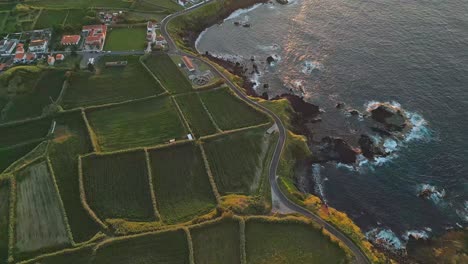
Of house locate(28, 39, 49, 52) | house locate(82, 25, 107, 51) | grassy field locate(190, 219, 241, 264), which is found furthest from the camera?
house locate(82, 25, 107, 51)

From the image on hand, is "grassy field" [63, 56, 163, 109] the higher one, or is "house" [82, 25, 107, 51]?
"house" [82, 25, 107, 51]

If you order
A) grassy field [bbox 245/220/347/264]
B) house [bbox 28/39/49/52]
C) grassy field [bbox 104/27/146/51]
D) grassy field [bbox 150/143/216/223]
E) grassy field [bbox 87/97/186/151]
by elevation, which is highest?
house [bbox 28/39/49/52]

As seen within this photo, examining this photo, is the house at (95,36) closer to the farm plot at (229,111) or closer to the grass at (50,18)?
the grass at (50,18)

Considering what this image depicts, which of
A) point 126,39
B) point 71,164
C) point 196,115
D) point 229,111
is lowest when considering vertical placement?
point 71,164

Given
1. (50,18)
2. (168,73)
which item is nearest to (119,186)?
(168,73)

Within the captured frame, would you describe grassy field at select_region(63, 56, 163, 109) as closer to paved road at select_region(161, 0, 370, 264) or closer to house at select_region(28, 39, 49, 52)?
paved road at select_region(161, 0, 370, 264)

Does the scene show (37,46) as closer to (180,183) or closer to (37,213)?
(37,213)

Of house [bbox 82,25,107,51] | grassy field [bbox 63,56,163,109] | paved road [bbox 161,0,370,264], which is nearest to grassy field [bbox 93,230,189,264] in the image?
paved road [bbox 161,0,370,264]

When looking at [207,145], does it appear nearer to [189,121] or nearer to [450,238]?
[189,121]
